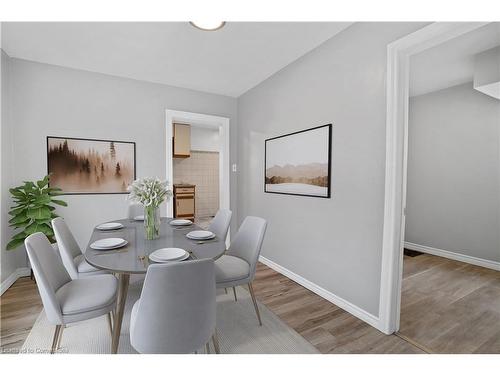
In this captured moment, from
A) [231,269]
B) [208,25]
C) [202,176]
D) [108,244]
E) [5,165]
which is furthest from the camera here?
[202,176]

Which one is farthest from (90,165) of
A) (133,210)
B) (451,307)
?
(451,307)

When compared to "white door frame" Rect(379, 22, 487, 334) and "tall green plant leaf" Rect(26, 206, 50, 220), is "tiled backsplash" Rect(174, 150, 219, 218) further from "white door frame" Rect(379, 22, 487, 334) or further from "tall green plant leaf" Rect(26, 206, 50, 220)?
"white door frame" Rect(379, 22, 487, 334)

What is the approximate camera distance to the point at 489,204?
10.6 feet

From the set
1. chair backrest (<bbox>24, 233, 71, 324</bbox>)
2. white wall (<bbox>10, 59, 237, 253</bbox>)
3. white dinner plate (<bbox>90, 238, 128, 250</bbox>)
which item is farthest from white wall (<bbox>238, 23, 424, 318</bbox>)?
chair backrest (<bbox>24, 233, 71, 324</bbox>)

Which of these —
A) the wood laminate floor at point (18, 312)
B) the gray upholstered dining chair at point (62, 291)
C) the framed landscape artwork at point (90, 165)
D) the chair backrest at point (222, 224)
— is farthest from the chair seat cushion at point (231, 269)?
the framed landscape artwork at point (90, 165)

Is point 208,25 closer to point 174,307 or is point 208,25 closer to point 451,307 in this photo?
point 174,307

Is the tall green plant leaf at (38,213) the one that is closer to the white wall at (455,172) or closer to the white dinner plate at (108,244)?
the white dinner plate at (108,244)

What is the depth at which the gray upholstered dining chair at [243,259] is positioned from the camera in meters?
1.85

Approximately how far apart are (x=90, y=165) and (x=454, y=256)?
535 centimetres

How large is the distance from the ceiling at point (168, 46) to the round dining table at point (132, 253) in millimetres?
1858

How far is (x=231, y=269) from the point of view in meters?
1.93

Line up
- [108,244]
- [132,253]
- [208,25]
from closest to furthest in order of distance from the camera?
[132,253] → [108,244] → [208,25]

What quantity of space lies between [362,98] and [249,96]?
2.09 meters
